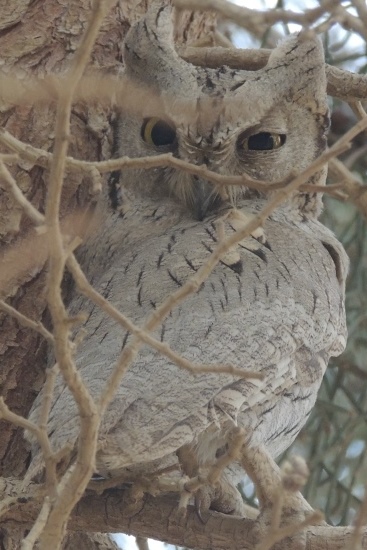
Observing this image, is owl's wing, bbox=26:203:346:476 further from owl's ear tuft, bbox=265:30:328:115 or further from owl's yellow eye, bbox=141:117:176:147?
owl's ear tuft, bbox=265:30:328:115

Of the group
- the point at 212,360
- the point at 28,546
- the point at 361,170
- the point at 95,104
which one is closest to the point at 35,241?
the point at 95,104

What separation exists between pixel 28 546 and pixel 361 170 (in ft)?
8.97

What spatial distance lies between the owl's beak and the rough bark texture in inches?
14.2

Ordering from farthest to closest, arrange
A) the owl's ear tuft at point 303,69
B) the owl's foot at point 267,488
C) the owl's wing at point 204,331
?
the owl's ear tuft at point 303,69, the owl's foot at point 267,488, the owl's wing at point 204,331

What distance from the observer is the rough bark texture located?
8.93ft

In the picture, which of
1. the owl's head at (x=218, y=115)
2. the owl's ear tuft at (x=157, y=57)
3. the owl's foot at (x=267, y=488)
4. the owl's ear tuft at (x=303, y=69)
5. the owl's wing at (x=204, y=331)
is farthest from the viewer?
the owl's ear tuft at (x=303, y=69)

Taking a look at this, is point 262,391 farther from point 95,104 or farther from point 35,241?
point 95,104

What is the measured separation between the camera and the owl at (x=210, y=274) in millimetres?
2137

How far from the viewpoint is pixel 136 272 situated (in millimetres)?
2568

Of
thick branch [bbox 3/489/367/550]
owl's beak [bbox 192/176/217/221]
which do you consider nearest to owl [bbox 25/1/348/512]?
owl's beak [bbox 192/176/217/221]

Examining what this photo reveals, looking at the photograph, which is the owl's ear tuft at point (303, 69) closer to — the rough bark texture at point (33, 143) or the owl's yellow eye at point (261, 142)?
the owl's yellow eye at point (261, 142)

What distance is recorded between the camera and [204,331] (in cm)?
230

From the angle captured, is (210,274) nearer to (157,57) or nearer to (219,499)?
(219,499)

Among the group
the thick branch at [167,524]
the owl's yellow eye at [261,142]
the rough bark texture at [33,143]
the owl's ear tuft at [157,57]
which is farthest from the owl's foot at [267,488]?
the owl's ear tuft at [157,57]
